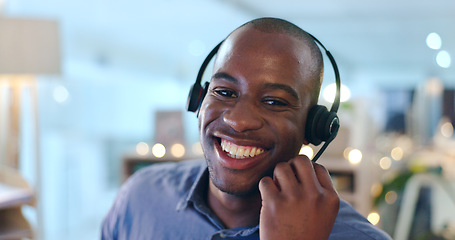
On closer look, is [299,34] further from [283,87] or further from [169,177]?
[169,177]

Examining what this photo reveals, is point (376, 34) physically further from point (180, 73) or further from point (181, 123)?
point (181, 123)

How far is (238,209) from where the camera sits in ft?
3.13

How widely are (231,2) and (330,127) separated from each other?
378 cm

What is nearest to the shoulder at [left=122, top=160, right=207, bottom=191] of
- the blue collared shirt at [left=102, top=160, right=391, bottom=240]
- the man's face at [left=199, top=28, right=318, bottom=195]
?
the blue collared shirt at [left=102, top=160, right=391, bottom=240]

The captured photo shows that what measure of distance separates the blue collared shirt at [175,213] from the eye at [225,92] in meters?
0.27

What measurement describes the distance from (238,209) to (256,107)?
0.24 m

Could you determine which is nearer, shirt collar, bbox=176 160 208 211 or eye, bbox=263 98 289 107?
eye, bbox=263 98 289 107

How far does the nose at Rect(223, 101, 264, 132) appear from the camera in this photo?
2.75 ft

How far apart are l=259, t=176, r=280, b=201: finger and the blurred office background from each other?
170cm

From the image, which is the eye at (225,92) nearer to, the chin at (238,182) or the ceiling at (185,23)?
the chin at (238,182)

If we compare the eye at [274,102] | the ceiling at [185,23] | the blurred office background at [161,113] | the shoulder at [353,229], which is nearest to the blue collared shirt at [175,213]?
the shoulder at [353,229]

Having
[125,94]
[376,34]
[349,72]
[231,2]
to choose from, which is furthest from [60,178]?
[349,72]

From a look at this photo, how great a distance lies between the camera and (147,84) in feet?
14.6

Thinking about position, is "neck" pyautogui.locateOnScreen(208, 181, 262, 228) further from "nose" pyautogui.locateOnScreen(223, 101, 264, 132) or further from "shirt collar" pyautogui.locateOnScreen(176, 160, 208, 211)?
"nose" pyautogui.locateOnScreen(223, 101, 264, 132)
